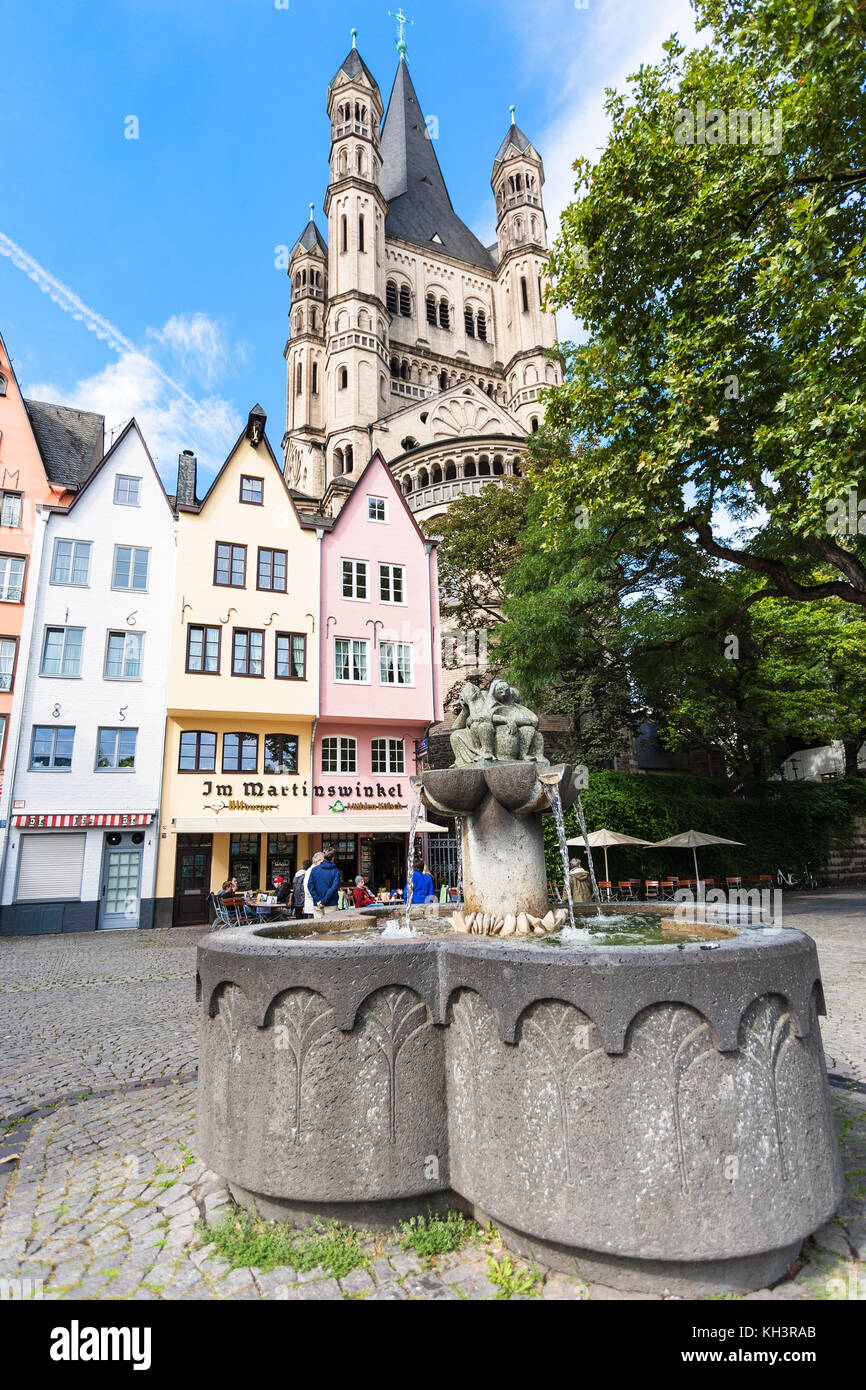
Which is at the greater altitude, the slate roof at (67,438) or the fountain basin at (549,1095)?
the slate roof at (67,438)

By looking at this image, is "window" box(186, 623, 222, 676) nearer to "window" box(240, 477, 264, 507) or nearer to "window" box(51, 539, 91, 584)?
"window" box(51, 539, 91, 584)

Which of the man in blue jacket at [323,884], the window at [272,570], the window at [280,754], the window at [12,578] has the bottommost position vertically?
the man in blue jacket at [323,884]

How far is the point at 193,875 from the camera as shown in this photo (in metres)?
22.1

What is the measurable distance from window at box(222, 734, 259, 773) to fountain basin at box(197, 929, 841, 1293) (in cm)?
1936

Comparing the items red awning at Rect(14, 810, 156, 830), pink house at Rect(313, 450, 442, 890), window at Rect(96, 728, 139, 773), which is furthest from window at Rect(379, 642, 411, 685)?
red awning at Rect(14, 810, 156, 830)

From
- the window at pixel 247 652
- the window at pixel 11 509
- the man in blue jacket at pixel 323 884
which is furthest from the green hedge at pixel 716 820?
the window at pixel 11 509

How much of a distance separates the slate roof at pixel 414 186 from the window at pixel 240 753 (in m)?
58.7

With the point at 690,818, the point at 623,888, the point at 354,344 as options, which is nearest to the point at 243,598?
the point at 623,888

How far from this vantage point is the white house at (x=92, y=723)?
20.3 metres

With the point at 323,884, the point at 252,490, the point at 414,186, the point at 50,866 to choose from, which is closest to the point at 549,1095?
the point at 323,884

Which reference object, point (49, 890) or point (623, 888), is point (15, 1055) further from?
point (623, 888)

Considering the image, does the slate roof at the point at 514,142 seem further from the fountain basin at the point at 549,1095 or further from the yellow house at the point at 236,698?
the fountain basin at the point at 549,1095

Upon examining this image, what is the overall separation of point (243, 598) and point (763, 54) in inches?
712
